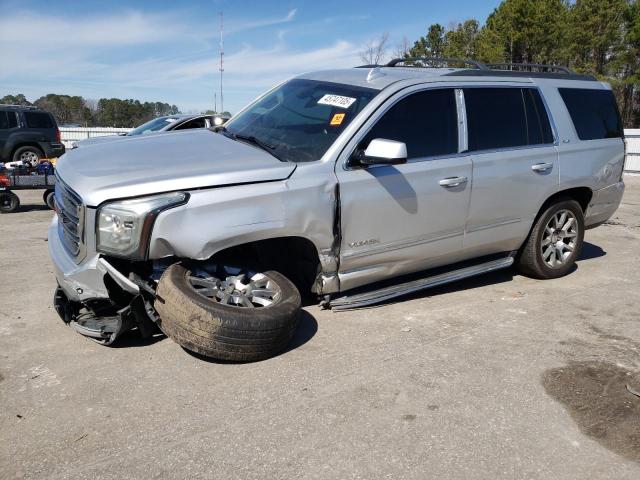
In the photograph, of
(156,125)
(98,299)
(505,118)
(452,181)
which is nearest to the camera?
(98,299)

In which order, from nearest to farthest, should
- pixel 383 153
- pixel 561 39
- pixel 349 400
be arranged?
pixel 349 400, pixel 383 153, pixel 561 39

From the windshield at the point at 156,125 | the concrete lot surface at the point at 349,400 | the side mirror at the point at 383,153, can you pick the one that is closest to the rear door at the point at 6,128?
the windshield at the point at 156,125

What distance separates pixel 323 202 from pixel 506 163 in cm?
190

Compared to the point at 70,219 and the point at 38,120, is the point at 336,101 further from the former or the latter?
the point at 38,120

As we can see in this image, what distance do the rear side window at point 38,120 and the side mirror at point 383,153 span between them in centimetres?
1450

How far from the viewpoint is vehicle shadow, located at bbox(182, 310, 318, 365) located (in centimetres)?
376

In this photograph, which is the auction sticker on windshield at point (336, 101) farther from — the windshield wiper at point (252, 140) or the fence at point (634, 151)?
the fence at point (634, 151)

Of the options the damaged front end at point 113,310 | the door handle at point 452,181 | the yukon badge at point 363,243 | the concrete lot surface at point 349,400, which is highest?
the door handle at point 452,181

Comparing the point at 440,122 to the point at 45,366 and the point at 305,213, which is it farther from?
the point at 45,366

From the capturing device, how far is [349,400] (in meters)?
3.32

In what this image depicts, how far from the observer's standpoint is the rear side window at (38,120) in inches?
624

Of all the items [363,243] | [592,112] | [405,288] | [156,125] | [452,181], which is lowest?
[405,288]

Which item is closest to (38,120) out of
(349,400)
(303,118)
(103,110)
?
(303,118)

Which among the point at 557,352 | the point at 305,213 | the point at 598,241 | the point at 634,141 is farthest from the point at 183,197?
the point at 634,141
